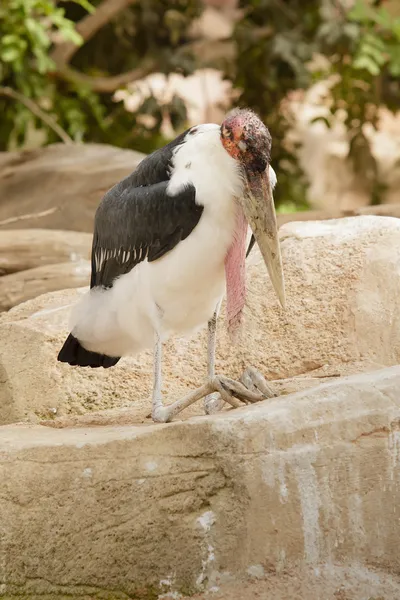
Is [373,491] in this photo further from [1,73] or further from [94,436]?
[1,73]

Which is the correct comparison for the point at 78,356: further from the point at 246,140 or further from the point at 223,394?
the point at 246,140

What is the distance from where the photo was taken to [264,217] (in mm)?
3232

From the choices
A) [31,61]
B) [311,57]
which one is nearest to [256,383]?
[311,57]

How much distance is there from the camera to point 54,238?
18.5 ft

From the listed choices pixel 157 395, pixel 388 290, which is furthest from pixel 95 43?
pixel 157 395

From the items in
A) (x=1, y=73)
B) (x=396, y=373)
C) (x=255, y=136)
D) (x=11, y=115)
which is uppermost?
(x=255, y=136)

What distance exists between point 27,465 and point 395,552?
1.06m

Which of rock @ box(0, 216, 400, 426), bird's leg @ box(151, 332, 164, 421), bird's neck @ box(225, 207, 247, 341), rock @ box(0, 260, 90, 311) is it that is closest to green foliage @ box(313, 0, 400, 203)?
rock @ box(0, 260, 90, 311)

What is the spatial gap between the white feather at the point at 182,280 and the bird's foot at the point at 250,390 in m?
0.27

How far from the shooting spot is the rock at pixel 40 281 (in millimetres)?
5273

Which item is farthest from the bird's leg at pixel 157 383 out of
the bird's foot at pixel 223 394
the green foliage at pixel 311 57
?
the green foliage at pixel 311 57

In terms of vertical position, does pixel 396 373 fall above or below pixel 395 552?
above

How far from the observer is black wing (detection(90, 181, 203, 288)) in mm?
3248

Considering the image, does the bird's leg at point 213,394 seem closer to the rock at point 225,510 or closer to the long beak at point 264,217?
the long beak at point 264,217
